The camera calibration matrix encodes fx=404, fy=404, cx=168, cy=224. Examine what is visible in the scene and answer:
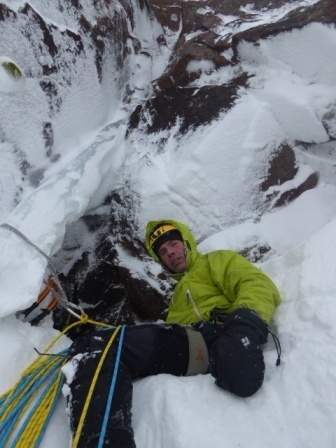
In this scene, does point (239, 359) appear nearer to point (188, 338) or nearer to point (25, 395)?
point (188, 338)

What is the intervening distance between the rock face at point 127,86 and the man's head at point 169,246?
0.73m

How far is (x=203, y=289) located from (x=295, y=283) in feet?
1.72

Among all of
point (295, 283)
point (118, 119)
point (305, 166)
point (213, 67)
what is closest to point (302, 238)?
point (305, 166)

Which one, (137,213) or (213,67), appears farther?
(213,67)

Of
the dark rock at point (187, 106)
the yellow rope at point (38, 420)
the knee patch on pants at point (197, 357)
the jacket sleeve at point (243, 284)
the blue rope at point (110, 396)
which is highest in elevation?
the dark rock at point (187, 106)

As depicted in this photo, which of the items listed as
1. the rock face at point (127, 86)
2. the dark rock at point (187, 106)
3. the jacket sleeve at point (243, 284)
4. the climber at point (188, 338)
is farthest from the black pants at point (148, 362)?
the dark rock at point (187, 106)

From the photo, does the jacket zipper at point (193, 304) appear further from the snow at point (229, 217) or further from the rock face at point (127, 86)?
the rock face at point (127, 86)

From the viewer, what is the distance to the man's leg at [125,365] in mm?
1530

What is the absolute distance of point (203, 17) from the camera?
379 cm

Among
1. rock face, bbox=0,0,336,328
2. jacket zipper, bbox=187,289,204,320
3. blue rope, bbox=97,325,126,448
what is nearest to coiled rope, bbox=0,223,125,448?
blue rope, bbox=97,325,126,448

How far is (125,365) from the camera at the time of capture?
1.85 metres

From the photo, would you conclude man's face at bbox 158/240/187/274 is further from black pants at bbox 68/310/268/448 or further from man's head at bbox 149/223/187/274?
black pants at bbox 68/310/268/448

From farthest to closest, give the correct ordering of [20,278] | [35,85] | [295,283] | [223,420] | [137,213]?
[137,213]
[35,85]
[20,278]
[295,283]
[223,420]

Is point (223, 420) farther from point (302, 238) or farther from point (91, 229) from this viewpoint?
point (91, 229)
